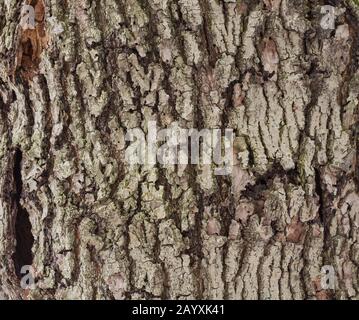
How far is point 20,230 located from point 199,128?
74 cm

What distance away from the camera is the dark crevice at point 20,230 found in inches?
79.3

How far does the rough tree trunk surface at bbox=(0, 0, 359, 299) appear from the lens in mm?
1835

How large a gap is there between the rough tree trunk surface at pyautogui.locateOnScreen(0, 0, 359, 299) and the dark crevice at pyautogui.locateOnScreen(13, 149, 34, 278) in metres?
0.13

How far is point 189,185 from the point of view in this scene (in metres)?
1.84

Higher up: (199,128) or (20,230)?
(199,128)

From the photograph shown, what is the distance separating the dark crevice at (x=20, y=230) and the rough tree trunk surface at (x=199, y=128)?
135mm

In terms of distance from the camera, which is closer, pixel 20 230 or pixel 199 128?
pixel 199 128

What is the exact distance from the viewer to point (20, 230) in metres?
2.05

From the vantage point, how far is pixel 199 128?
72.3 inches

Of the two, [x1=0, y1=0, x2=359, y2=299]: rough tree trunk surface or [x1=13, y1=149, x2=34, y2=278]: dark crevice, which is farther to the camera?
[x1=13, y1=149, x2=34, y2=278]: dark crevice

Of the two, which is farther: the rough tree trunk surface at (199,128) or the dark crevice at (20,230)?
the dark crevice at (20,230)

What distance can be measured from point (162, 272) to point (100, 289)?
0.21 m

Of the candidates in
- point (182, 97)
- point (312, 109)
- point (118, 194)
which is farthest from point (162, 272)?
point (312, 109)
